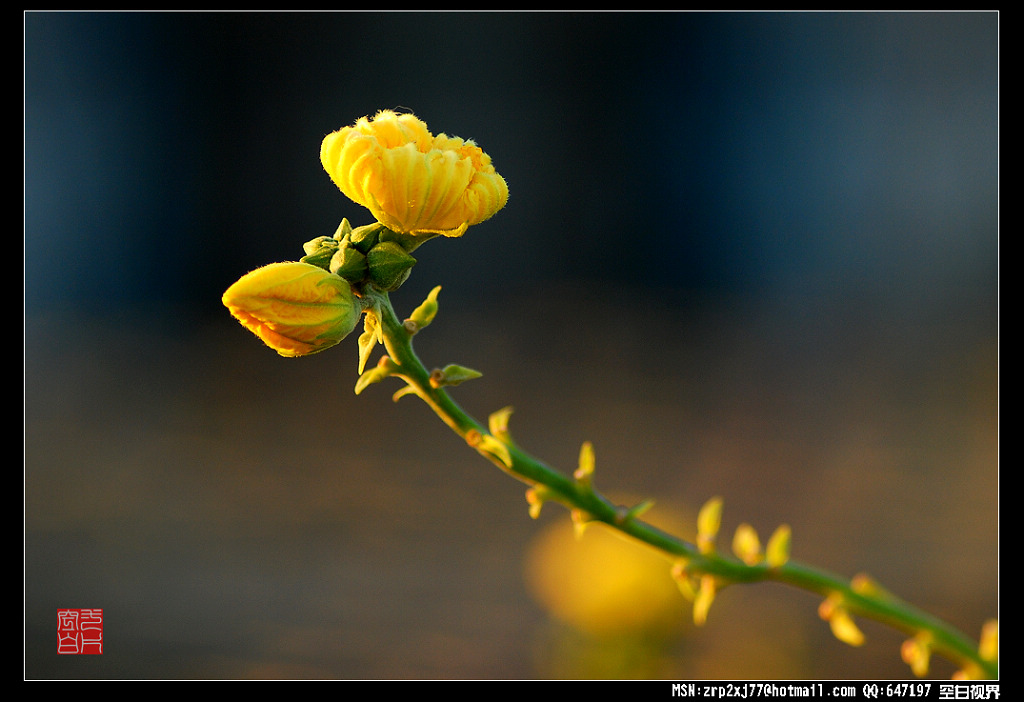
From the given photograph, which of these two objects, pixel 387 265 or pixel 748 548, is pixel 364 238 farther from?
pixel 748 548

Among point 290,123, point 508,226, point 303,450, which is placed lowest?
point 303,450

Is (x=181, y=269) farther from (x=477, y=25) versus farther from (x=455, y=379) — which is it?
(x=455, y=379)

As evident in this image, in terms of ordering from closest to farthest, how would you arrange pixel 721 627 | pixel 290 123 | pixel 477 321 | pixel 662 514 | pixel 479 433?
pixel 479 433 → pixel 721 627 → pixel 662 514 → pixel 290 123 → pixel 477 321

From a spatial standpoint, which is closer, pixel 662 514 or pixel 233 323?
pixel 662 514

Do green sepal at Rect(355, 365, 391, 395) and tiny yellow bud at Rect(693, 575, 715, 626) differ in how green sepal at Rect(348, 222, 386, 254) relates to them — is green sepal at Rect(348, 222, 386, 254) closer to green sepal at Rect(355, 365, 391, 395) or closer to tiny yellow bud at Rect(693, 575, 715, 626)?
green sepal at Rect(355, 365, 391, 395)

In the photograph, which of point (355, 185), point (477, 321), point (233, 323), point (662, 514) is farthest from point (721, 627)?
point (233, 323)

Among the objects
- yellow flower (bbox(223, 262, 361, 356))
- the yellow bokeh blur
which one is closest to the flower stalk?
yellow flower (bbox(223, 262, 361, 356))

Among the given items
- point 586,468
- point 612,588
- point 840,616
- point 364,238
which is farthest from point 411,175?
point 612,588
